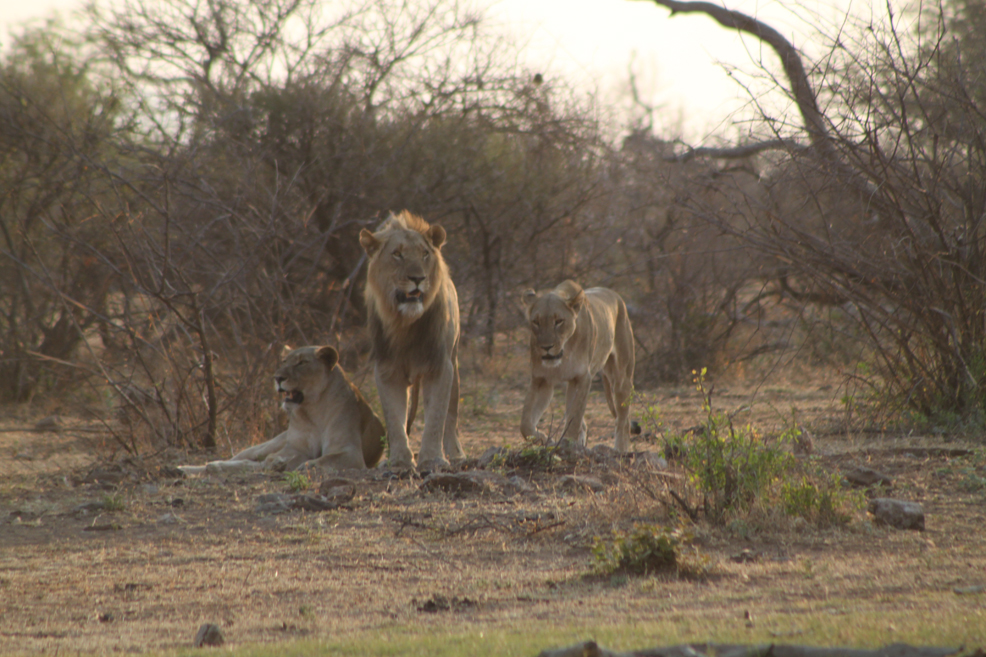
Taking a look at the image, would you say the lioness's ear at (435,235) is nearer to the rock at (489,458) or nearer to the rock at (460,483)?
the rock at (489,458)

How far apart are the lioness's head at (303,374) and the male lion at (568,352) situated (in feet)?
5.33

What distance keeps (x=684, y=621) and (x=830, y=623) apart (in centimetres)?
46

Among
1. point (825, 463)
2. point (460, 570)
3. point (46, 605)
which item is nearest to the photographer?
point (46, 605)

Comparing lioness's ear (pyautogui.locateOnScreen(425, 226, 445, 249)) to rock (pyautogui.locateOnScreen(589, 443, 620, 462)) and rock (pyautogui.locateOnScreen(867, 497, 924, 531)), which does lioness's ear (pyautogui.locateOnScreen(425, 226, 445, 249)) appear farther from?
rock (pyautogui.locateOnScreen(867, 497, 924, 531))

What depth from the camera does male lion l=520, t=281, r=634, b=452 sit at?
8172 mm

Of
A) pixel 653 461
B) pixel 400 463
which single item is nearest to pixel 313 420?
pixel 400 463

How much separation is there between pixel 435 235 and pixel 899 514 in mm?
3676

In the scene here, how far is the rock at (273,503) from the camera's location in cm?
604

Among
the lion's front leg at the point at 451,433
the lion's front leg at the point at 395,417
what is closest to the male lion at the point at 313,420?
the lion's front leg at the point at 395,417

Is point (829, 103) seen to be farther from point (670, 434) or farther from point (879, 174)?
point (670, 434)

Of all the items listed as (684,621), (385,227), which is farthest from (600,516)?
(385,227)

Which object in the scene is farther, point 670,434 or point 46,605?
point 670,434

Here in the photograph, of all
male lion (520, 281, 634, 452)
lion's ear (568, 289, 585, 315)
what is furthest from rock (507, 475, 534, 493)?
lion's ear (568, 289, 585, 315)

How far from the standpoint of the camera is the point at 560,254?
15438 millimetres
